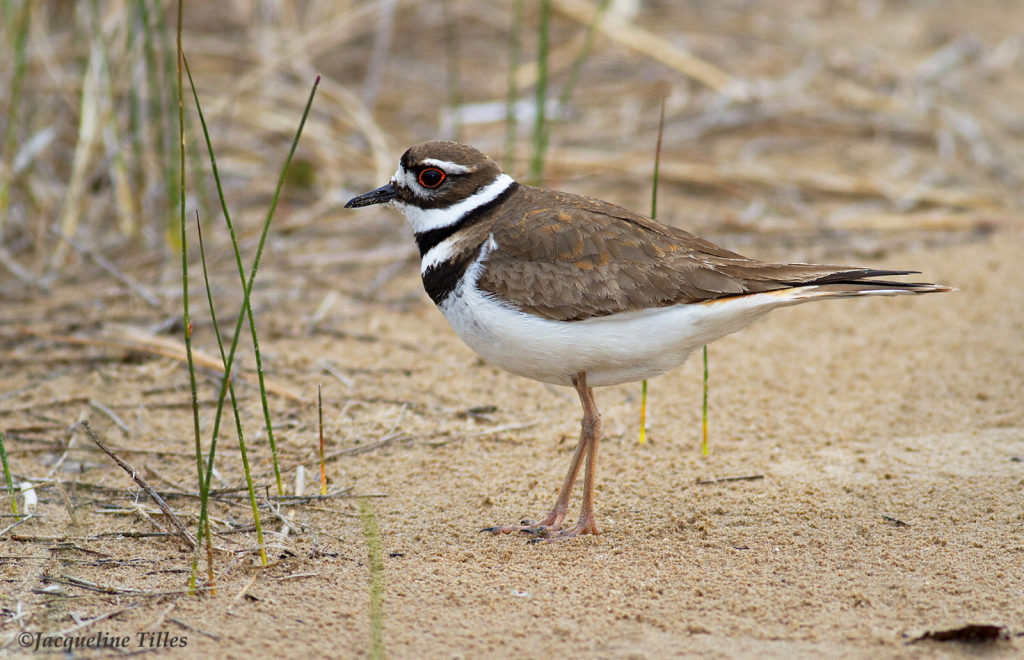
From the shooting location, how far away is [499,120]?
28.2 feet

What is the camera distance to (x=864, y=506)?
3.96m

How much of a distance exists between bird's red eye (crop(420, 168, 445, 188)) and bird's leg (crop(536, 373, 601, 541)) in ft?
3.65

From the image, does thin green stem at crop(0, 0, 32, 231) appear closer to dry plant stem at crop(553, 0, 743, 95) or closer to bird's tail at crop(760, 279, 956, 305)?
dry plant stem at crop(553, 0, 743, 95)

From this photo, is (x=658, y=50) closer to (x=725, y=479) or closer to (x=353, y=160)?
(x=353, y=160)

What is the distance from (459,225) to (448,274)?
333mm

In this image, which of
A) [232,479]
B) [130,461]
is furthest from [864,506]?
[130,461]

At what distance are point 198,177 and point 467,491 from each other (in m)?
3.69

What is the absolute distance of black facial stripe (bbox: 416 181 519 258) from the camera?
13.9 feet

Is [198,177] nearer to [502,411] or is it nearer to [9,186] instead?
[9,186]

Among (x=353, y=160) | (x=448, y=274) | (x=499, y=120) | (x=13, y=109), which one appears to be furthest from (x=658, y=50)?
(x=448, y=274)

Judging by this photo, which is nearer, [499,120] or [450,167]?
[450,167]

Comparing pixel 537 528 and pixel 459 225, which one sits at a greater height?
pixel 459 225

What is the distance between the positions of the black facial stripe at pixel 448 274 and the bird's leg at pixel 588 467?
0.65 metres

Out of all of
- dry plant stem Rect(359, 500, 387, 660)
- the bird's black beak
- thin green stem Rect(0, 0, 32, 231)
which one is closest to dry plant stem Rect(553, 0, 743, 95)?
thin green stem Rect(0, 0, 32, 231)
